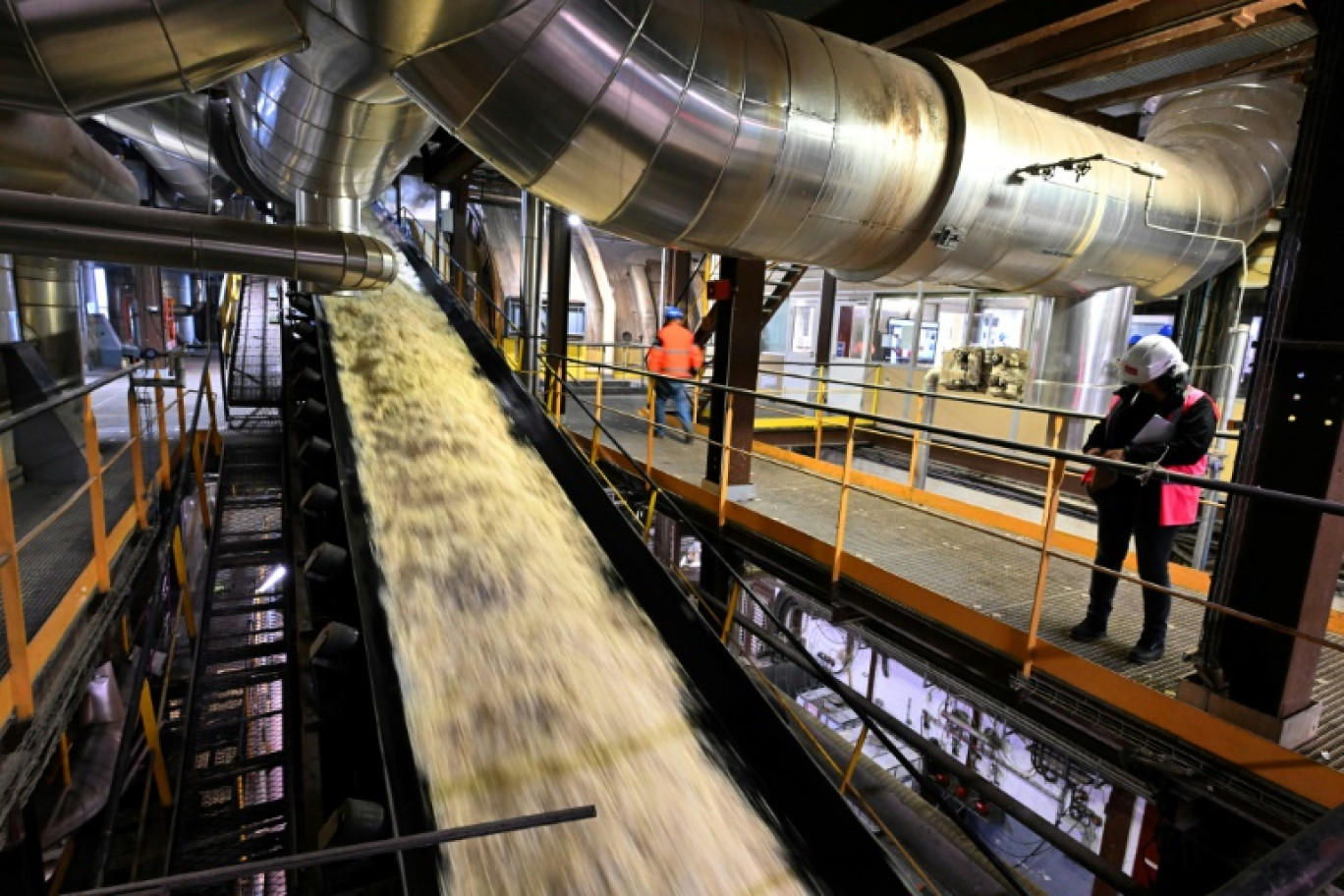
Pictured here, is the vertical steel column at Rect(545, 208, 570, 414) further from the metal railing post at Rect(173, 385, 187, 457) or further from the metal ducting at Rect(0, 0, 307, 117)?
the metal ducting at Rect(0, 0, 307, 117)

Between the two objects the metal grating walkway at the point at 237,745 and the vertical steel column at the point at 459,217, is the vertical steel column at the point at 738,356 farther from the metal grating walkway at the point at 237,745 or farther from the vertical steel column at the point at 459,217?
the vertical steel column at the point at 459,217

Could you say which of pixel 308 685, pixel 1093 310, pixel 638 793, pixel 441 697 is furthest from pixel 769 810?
pixel 1093 310

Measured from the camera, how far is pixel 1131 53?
5000 millimetres

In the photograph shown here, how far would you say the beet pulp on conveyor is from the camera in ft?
6.28

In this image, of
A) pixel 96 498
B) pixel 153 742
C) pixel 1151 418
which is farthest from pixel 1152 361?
pixel 153 742

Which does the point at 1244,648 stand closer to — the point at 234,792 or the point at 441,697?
the point at 441,697

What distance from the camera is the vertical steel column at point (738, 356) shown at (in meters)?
5.99

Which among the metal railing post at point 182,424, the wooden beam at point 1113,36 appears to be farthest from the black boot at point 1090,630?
the metal railing post at point 182,424

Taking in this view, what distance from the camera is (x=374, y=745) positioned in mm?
2084

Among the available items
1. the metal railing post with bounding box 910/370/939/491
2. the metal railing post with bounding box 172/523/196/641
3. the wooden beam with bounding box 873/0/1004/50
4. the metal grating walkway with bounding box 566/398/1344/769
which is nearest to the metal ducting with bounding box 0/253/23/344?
the metal railing post with bounding box 172/523/196/641

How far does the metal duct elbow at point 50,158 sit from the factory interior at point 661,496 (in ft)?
0.18

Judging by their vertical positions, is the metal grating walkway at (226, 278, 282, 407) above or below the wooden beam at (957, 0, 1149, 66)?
below

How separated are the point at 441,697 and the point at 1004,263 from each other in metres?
3.94

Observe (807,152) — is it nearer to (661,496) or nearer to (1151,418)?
(661,496)
